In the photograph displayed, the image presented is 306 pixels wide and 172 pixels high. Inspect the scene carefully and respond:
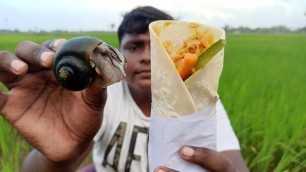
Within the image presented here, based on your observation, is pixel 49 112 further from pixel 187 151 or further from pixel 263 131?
pixel 263 131

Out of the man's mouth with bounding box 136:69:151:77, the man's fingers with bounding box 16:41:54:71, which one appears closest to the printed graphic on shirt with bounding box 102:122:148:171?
the man's mouth with bounding box 136:69:151:77

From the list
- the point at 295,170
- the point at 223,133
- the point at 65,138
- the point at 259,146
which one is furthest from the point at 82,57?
Answer: the point at 259,146

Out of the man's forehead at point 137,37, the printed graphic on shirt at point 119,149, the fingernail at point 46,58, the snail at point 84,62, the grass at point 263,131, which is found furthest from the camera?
the grass at point 263,131

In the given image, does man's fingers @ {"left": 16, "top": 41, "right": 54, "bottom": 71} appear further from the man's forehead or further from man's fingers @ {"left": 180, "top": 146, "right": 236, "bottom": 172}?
the man's forehead

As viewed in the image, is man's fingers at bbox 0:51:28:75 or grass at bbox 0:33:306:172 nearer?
man's fingers at bbox 0:51:28:75

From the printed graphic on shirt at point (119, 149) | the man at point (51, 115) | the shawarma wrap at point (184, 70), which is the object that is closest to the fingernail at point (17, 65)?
the man at point (51, 115)

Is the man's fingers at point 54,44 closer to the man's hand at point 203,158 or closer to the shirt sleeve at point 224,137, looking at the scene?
the man's hand at point 203,158

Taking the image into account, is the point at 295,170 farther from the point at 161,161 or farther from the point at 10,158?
the point at 10,158
